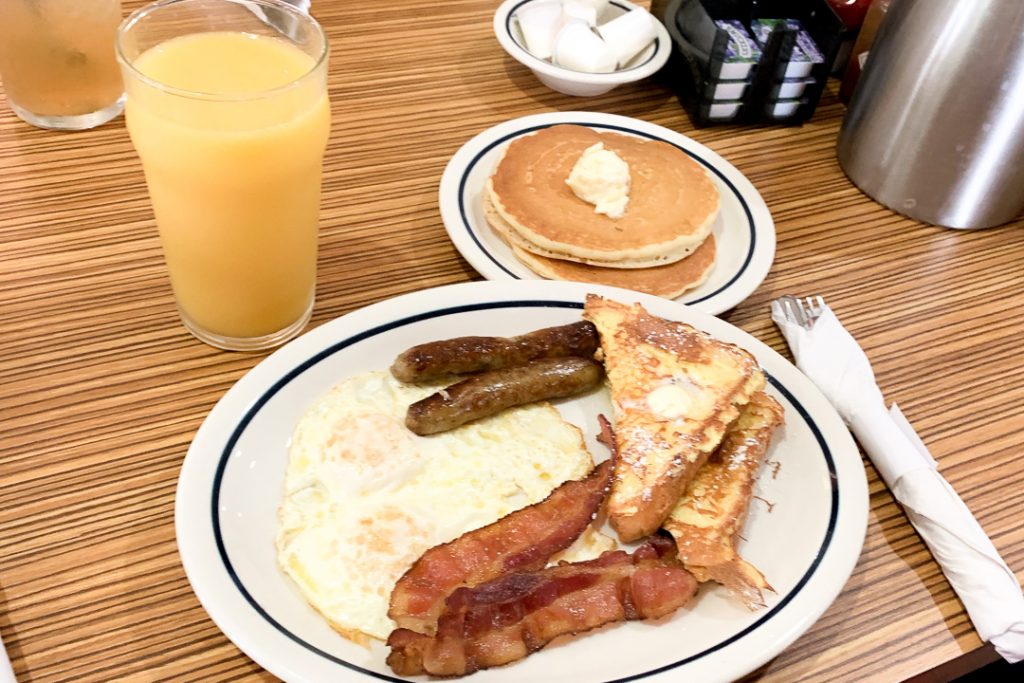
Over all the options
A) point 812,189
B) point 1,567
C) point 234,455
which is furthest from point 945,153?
point 1,567

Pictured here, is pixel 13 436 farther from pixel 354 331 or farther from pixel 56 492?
pixel 354 331

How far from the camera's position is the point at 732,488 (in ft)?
4.12

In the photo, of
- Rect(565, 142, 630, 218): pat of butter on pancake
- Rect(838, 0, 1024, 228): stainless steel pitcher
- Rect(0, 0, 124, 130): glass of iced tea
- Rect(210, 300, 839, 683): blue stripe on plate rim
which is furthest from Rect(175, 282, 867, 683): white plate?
Rect(0, 0, 124, 130): glass of iced tea

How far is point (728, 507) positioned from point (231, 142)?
0.85 metres

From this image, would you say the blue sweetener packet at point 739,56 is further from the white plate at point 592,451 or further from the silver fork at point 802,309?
the white plate at point 592,451

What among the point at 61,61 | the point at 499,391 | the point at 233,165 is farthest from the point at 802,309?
the point at 61,61

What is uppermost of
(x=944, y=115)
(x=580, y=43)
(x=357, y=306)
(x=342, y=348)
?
(x=944, y=115)

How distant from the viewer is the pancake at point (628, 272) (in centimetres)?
163

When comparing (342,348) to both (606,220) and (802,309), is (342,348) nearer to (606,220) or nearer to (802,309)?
(606,220)

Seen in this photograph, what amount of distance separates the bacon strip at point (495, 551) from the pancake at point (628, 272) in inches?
20.2

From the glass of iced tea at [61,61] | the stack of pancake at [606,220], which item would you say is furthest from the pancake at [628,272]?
the glass of iced tea at [61,61]

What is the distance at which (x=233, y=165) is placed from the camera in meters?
1.21

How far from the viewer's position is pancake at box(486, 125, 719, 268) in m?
1.65

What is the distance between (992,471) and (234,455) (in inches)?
47.9
